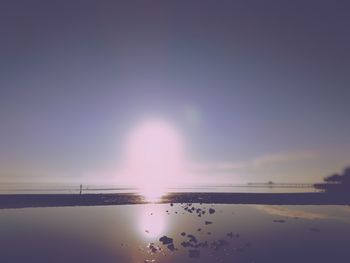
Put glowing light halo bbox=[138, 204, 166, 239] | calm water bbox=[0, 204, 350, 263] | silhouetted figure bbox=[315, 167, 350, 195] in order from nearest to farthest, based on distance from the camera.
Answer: calm water bbox=[0, 204, 350, 263] < glowing light halo bbox=[138, 204, 166, 239] < silhouetted figure bbox=[315, 167, 350, 195]

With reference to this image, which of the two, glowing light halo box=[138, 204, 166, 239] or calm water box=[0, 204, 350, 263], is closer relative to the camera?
calm water box=[0, 204, 350, 263]

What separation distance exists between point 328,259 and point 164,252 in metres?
12.2

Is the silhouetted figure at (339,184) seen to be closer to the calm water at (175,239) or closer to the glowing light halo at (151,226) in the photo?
the calm water at (175,239)

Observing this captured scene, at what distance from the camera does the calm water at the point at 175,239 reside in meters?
26.0

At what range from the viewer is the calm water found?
2598 centimetres

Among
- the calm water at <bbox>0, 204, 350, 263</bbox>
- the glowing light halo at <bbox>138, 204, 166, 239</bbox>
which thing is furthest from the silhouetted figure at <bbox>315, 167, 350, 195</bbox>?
the glowing light halo at <bbox>138, 204, 166, 239</bbox>

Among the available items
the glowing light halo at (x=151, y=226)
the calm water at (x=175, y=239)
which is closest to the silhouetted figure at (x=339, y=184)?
the calm water at (x=175, y=239)

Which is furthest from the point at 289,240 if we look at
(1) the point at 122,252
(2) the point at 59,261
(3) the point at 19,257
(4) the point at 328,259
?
(3) the point at 19,257

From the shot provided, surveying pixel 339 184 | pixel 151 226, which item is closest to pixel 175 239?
pixel 151 226

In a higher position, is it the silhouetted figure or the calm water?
the silhouetted figure

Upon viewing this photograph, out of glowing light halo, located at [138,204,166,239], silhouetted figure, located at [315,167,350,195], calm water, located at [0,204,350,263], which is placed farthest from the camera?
silhouetted figure, located at [315,167,350,195]

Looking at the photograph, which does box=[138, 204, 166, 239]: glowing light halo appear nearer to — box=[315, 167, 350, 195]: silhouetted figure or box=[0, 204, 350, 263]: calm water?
box=[0, 204, 350, 263]: calm water

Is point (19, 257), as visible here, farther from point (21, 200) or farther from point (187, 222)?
point (21, 200)

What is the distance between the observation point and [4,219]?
4703 cm
